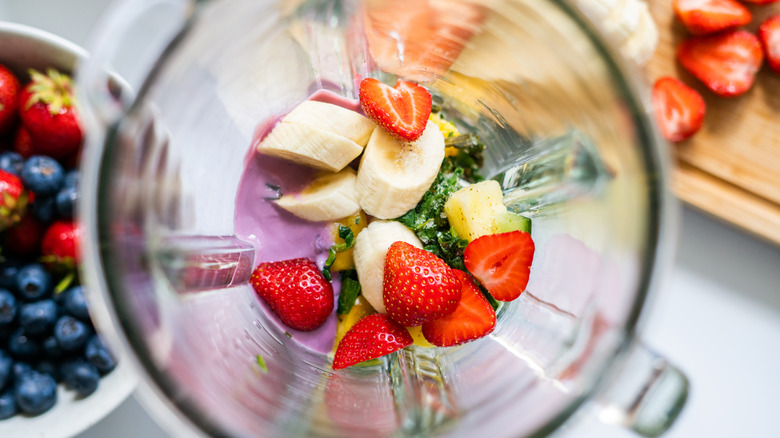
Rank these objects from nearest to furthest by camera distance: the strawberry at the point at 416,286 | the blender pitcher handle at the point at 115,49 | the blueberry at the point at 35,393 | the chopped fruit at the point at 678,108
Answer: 1. the blender pitcher handle at the point at 115,49
2. the strawberry at the point at 416,286
3. the blueberry at the point at 35,393
4. the chopped fruit at the point at 678,108

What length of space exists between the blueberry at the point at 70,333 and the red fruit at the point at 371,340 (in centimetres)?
39

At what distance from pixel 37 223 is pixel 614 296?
0.79 meters

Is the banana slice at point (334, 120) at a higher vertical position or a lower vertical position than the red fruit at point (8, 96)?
higher

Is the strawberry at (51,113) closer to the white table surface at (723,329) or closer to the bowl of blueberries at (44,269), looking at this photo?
the bowl of blueberries at (44,269)

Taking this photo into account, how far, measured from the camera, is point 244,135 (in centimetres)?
62

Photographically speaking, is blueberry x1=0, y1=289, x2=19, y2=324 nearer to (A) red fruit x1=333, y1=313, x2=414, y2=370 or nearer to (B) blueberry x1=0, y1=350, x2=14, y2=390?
(B) blueberry x1=0, y1=350, x2=14, y2=390

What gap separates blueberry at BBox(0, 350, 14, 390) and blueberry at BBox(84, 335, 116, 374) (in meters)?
0.11

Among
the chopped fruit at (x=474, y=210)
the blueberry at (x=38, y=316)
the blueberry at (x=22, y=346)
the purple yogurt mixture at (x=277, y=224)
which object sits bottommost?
the blueberry at (x=22, y=346)

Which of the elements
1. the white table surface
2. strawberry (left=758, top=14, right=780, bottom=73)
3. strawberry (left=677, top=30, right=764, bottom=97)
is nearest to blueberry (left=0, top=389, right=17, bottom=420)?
the white table surface

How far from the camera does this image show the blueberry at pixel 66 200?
811 millimetres

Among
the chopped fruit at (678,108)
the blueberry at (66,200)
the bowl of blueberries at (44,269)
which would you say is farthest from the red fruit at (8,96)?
the chopped fruit at (678,108)

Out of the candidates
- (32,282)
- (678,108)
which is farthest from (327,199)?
(678,108)

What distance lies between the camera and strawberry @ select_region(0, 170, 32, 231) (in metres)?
0.78

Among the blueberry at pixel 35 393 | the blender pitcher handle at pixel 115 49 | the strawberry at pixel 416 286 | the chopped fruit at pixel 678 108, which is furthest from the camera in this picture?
the chopped fruit at pixel 678 108
